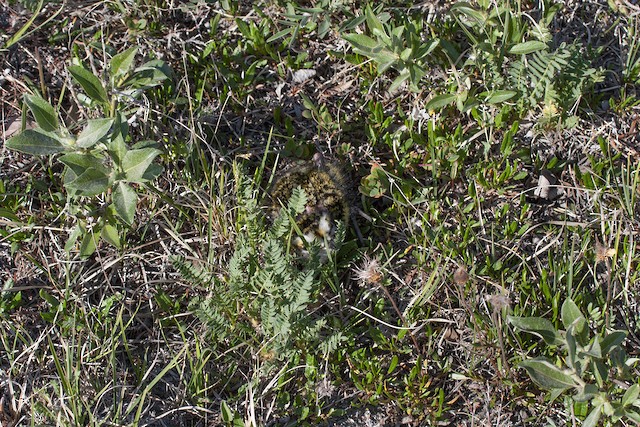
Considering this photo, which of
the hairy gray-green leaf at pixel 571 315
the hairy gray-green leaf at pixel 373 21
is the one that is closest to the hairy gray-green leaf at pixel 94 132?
the hairy gray-green leaf at pixel 373 21

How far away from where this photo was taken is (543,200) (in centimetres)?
428

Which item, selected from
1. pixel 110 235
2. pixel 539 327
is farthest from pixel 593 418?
pixel 110 235

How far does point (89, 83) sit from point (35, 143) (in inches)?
16.5

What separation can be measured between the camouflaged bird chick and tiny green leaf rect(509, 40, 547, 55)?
1171 millimetres

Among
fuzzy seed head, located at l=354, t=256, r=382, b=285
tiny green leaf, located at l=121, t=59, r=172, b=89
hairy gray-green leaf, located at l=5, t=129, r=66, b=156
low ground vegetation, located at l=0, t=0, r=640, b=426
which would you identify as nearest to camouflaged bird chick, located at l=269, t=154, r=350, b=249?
low ground vegetation, located at l=0, t=0, r=640, b=426

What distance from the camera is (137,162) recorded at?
3689 mm

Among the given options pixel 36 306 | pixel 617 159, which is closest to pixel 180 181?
pixel 36 306

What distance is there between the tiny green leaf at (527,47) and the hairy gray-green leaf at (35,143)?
2450mm

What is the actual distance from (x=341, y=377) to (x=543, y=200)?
1.52 metres

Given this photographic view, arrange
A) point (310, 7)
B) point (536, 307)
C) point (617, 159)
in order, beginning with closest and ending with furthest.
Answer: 1. point (536, 307)
2. point (617, 159)
3. point (310, 7)

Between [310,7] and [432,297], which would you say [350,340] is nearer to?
[432,297]

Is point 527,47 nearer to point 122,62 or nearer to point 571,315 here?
point 571,315

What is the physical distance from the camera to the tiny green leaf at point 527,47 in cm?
405

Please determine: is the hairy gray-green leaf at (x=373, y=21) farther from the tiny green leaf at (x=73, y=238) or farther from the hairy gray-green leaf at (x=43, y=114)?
the tiny green leaf at (x=73, y=238)
